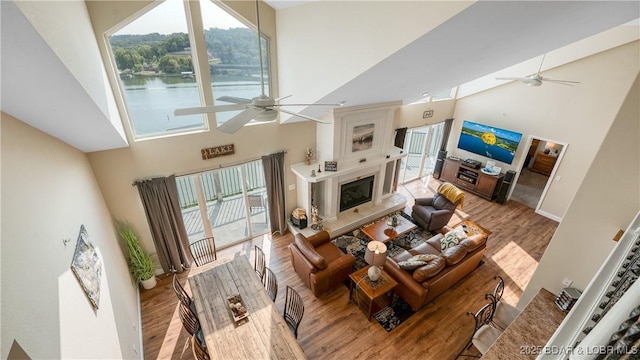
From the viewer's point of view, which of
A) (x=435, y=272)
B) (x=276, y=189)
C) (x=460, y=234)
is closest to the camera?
(x=435, y=272)

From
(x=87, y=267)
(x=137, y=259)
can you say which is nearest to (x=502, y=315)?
(x=87, y=267)

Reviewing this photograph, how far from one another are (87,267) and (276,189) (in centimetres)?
369

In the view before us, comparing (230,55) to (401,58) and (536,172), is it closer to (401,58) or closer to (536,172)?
(401,58)

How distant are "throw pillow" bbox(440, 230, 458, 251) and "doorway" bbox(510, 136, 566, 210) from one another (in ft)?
14.2

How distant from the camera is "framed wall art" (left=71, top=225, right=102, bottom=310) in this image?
8.29 feet

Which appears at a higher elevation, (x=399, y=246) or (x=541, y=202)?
(x=541, y=202)

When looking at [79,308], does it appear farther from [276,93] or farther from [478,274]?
[478,274]

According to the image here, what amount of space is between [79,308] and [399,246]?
5.62 meters

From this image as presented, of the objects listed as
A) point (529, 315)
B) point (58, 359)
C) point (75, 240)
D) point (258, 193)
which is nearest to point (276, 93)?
point (258, 193)

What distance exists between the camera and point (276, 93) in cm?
541

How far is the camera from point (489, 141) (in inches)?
312

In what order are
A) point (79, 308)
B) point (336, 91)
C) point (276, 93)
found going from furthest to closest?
1. point (276, 93)
2. point (336, 91)
3. point (79, 308)

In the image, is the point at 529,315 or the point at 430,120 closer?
the point at 529,315

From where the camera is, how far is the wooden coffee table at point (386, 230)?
5.90 metres
